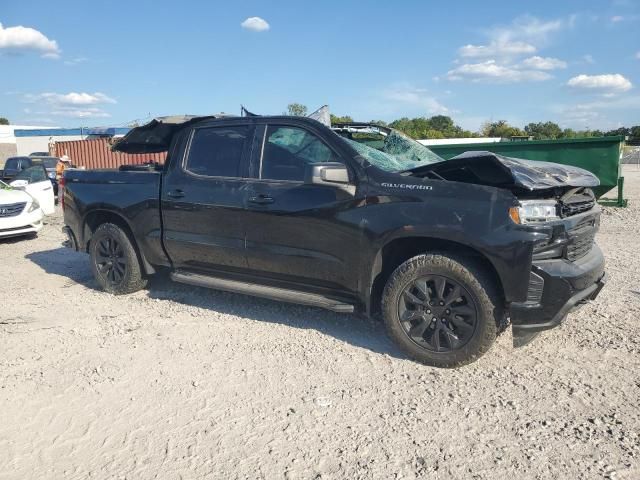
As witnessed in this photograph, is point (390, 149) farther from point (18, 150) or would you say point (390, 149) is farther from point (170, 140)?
point (18, 150)

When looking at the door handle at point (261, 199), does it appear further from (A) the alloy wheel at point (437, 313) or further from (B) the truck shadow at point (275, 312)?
(A) the alloy wheel at point (437, 313)

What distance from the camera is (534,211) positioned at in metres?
3.57

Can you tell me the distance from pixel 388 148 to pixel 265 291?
1.95 metres

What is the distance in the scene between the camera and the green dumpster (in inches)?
438

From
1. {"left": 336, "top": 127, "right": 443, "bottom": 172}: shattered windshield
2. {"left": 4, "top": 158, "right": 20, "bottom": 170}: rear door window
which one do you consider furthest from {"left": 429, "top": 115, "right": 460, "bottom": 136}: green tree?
{"left": 336, "top": 127, "right": 443, "bottom": 172}: shattered windshield

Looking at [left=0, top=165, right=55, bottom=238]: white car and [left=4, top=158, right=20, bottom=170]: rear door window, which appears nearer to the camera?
[left=0, top=165, right=55, bottom=238]: white car

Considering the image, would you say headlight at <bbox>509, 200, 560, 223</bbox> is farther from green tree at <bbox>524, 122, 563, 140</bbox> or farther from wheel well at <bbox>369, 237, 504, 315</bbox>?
green tree at <bbox>524, 122, 563, 140</bbox>

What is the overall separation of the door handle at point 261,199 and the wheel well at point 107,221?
1.73m

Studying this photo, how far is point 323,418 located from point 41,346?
8.59 ft

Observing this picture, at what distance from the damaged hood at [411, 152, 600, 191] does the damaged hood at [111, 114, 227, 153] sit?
2.39m

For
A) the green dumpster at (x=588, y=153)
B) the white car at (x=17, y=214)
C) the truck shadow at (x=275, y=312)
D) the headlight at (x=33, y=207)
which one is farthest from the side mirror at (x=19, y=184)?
the green dumpster at (x=588, y=153)

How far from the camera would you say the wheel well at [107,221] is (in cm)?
564

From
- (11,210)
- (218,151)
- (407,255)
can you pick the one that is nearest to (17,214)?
(11,210)

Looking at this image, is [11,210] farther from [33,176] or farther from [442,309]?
[442,309]
